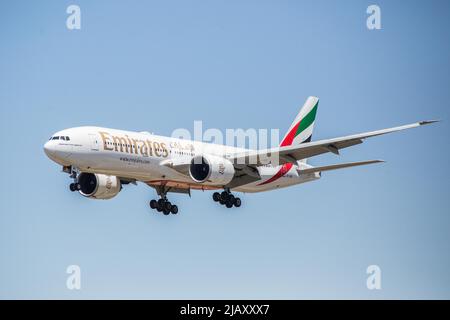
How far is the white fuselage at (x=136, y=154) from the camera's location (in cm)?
6225

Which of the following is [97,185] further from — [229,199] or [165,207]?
[229,199]

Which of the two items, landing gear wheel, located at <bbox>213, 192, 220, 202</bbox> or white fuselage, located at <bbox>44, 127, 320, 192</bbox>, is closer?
white fuselage, located at <bbox>44, 127, 320, 192</bbox>

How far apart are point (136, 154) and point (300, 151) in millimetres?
10302

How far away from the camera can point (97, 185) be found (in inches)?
2724

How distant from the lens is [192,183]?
6938cm

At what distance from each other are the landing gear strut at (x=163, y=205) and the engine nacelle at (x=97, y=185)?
11.6ft

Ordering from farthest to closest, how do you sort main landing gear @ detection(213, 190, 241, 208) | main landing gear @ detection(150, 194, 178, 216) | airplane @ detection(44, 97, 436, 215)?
main landing gear @ detection(150, 194, 178, 216)
main landing gear @ detection(213, 190, 241, 208)
airplane @ detection(44, 97, 436, 215)

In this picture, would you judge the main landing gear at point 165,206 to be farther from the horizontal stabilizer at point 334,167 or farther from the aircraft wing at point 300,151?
the horizontal stabilizer at point 334,167

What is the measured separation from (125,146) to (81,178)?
6.31 metres

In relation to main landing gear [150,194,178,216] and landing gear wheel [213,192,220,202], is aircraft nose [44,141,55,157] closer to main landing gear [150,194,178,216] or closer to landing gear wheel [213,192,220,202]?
main landing gear [150,194,178,216]

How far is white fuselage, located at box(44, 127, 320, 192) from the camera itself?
204 feet

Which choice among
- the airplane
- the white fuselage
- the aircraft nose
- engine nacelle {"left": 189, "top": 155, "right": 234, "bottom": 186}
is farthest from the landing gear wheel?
the aircraft nose

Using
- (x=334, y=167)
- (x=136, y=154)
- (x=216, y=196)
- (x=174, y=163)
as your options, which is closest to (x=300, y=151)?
(x=334, y=167)
